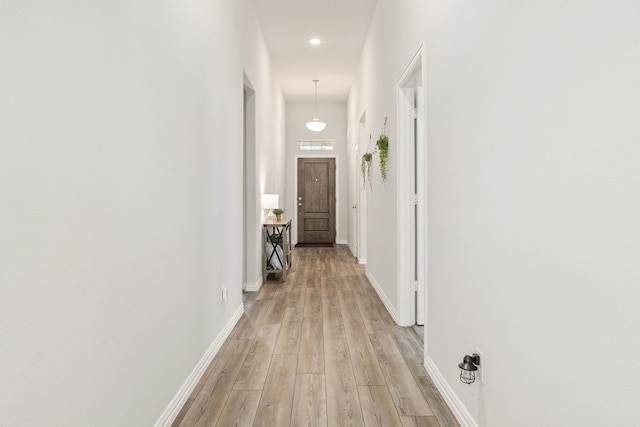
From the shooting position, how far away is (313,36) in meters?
5.56

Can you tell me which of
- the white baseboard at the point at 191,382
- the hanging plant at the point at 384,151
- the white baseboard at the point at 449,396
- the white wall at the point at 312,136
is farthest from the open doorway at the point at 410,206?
the white wall at the point at 312,136

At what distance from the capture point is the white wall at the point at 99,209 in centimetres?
99

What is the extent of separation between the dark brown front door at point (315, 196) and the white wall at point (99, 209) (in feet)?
22.3

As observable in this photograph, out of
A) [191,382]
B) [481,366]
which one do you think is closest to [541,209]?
[481,366]

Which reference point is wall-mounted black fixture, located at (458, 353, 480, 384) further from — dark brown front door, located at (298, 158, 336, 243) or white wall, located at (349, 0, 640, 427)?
dark brown front door, located at (298, 158, 336, 243)

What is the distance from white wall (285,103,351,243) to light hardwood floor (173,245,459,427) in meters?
5.11

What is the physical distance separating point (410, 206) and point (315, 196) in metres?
5.97

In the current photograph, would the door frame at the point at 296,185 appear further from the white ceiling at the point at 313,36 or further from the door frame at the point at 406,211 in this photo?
the door frame at the point at 406,211

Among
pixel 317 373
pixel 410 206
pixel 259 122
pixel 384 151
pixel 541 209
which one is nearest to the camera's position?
pixel 541 209

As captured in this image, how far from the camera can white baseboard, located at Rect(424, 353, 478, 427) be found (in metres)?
1.86

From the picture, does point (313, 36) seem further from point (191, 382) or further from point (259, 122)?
point (191, 382)

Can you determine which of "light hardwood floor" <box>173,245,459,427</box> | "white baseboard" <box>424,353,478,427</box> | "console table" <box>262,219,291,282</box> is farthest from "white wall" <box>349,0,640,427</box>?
"console table" <box>262,219,291,282</box>

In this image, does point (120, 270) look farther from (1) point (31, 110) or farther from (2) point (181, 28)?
(2) point (181, 28)

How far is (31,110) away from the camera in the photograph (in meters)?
1.02
